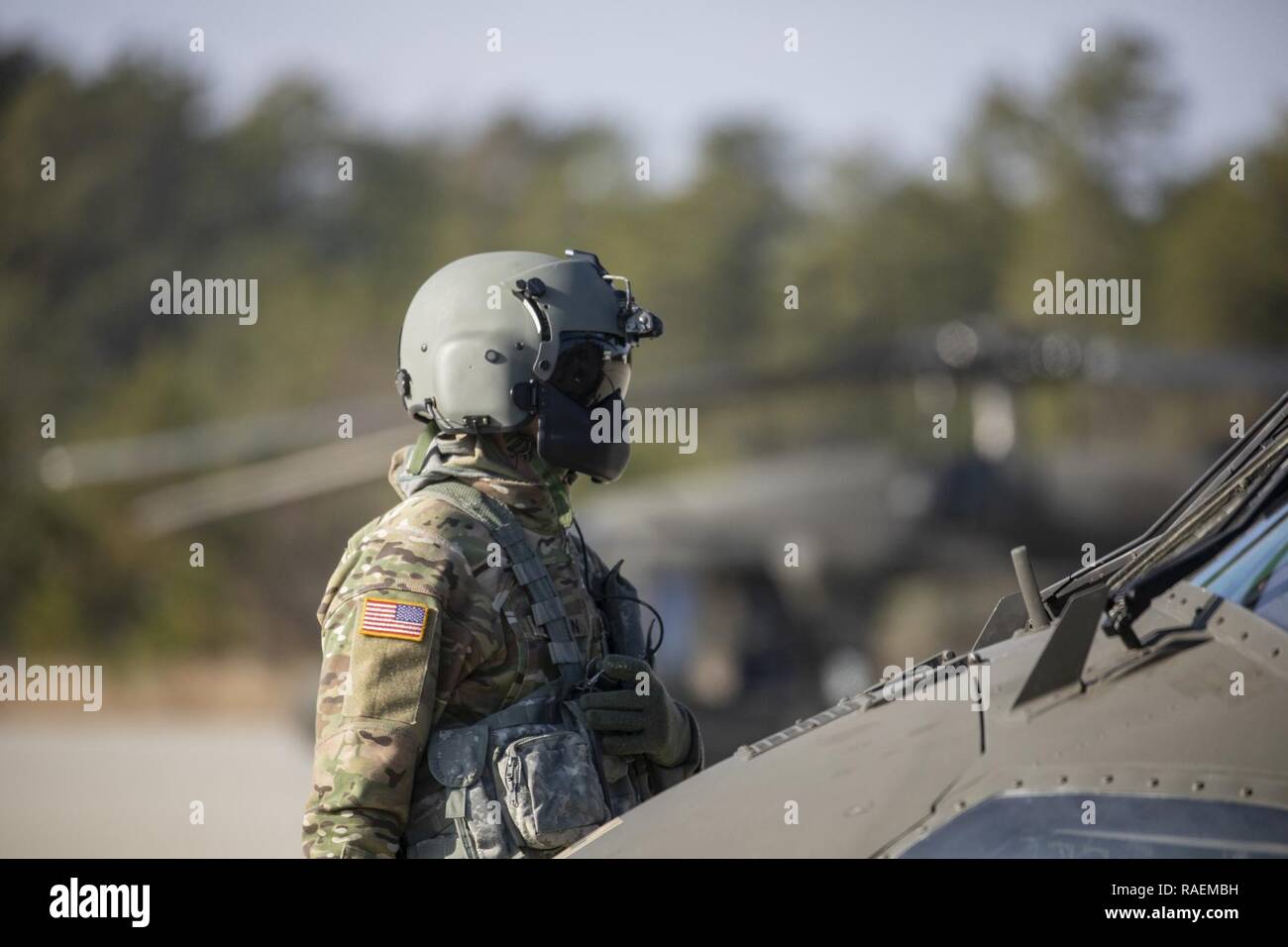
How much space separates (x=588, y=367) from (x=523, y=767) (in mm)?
869

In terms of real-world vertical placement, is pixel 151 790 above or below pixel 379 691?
below

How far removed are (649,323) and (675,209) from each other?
38275mm

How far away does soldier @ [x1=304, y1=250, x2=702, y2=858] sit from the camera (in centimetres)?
267

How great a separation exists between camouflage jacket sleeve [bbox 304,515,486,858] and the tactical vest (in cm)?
8

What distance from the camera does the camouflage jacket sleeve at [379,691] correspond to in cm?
261

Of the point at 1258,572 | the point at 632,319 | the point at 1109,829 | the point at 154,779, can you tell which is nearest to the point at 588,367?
the point at 632,319

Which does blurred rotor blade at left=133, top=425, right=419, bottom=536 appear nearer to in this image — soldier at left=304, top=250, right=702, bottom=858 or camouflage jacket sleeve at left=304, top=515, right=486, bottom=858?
soldier at left=304, top=250, right=702, bottom=858

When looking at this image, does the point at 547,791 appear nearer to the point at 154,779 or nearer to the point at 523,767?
the point at 523,767

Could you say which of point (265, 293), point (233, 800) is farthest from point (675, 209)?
point (233, 800)

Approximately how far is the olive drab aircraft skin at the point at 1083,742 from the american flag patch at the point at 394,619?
0.48 m

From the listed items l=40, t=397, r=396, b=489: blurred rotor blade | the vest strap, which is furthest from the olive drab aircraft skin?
l=40, t=397, r=396, b=489: blurred rotor blade

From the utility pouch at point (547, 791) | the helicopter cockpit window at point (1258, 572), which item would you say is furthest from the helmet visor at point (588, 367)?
the helicopter cockpit window at point (1258, 572)

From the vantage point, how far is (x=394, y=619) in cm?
268
